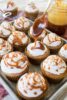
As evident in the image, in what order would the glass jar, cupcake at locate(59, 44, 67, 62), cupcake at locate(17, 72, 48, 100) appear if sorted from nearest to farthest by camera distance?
cupcake at locate(17, 72, 48, 100) < cupcake at locate(59, 44, 67, 62) < the glass jar

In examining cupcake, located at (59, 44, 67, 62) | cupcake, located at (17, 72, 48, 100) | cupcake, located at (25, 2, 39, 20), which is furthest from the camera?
cupcake, located at (25, 2, 39, 20)

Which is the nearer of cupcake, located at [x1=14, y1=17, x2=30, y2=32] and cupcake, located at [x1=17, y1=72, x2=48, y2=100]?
cupcake, located at [x1=17, y1=72, x2=48, y2=100]

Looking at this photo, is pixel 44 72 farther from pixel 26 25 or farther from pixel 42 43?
pixel 26 25

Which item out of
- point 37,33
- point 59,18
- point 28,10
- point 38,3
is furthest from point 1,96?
point 38,3

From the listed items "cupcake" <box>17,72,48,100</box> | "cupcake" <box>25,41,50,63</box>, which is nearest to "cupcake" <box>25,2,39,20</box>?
"cupcake" <box>25,41,50,63</box>

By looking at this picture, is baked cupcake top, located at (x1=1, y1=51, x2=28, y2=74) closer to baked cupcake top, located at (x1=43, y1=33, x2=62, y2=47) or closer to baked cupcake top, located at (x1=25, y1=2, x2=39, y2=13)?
baked cupcake top, located at (x1=43, y1=33, x2=62, y2=47)

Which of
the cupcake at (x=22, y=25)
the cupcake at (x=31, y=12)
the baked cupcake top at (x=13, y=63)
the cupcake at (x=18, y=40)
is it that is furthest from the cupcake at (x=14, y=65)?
the cupcake at (x=31, y=12)
